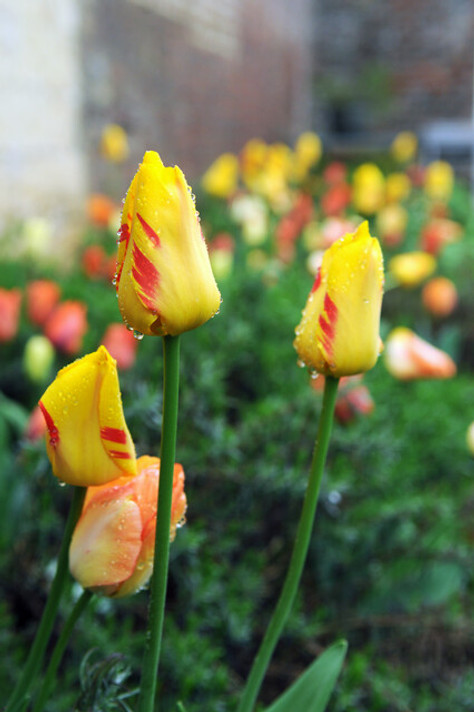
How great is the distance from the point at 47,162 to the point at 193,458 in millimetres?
2467

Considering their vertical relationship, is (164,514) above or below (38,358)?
above

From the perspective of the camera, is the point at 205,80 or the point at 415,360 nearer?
the point at 415,360

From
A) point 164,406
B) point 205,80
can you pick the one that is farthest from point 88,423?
point 205,80

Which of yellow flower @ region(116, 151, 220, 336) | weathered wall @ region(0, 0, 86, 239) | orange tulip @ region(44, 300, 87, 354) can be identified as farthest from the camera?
weathered wall @ region(0, 0, 86, 239)

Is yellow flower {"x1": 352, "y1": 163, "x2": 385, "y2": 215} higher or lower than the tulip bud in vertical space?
higher

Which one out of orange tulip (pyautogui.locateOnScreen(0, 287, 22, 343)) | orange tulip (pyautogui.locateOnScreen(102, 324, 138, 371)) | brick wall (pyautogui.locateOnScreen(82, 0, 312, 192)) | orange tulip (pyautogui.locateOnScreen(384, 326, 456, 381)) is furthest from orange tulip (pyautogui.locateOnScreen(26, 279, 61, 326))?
brick wall (pyautogui.locateOnScreen(82, 0, 312, 192))

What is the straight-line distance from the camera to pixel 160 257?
0.44 m

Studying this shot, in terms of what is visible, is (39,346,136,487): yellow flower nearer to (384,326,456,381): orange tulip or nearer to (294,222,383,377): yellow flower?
(294,222,383,377): yellow flower

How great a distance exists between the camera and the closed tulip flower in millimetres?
524

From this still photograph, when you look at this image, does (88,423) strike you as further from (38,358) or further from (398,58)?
(398,58)

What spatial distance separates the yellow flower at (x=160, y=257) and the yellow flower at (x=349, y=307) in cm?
10

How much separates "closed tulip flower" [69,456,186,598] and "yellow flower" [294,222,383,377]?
0.13 m

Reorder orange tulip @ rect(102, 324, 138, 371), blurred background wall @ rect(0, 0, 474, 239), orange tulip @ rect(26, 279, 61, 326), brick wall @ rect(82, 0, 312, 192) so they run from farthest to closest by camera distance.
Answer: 1. brick wall @ rect(82, 0, 312, 192)
2. blurred background wall @ rect(0, 0, 474, 239)
3. orange tulip @ rect(26, 279, 61, 326)
4. orange tulip @ rect(102, 324, 138, 371)

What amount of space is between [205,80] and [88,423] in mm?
5164
